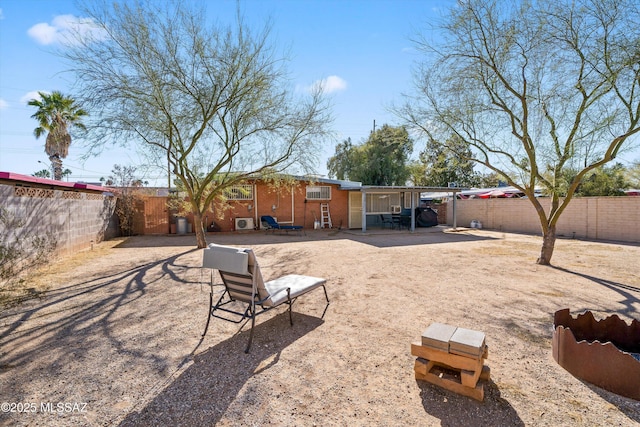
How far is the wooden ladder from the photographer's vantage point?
52.9 feet

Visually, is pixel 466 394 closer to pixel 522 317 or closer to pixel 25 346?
pixel 522 317

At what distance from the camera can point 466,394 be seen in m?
2.30

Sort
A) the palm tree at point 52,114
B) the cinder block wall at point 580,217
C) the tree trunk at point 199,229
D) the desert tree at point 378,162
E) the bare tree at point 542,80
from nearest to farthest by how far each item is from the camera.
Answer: the bare tree at point 542,80, the tree trunk at point 199,229, the cinder block wall at point 580,217, the palm tree at point 52,114, the desert tree at point 378,162

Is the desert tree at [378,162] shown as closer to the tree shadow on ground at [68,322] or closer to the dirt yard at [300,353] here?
the dirt yard at [300,353]

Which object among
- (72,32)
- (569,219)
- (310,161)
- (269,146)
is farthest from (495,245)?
(72,32)

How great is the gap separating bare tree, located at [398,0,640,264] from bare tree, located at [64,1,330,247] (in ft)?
12.7

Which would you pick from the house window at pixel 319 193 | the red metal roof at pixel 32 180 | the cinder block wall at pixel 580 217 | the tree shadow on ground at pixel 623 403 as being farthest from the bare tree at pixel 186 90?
the cinder block wall at pixel 580 217

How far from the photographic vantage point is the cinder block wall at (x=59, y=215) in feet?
18.9

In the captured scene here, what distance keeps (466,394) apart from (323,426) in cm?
107

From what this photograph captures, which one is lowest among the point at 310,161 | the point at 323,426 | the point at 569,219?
the point at 323,426

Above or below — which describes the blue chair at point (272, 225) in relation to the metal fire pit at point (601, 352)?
above

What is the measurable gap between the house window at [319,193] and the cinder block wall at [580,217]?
7.77 meters

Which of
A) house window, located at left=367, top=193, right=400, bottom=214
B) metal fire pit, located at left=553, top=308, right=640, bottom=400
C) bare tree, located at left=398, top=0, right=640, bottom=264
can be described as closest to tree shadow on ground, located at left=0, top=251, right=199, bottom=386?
metal fire pit, located at left=553, top=308, right=640, bottom=400

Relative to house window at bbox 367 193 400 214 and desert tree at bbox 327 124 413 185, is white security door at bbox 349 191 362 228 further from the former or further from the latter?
desert tree at bbox 327 124 413 185
